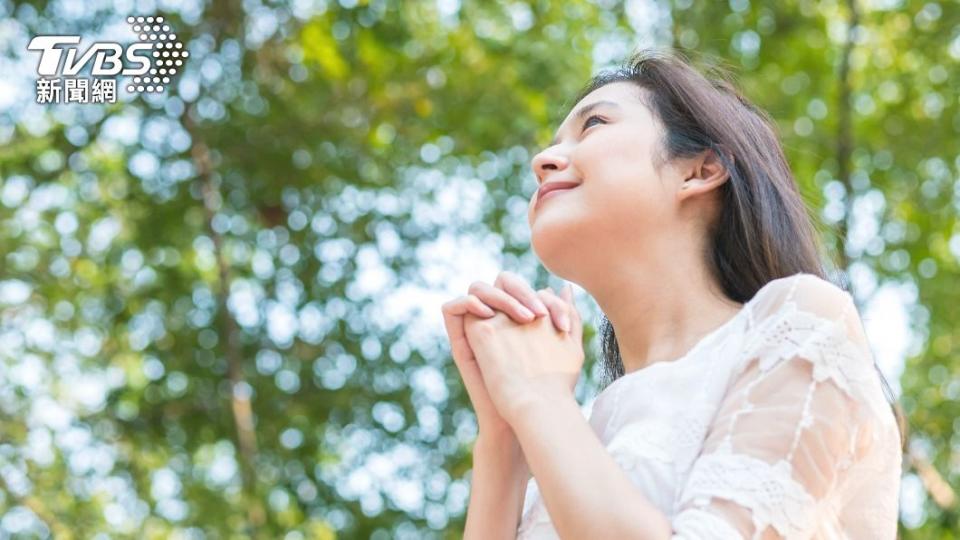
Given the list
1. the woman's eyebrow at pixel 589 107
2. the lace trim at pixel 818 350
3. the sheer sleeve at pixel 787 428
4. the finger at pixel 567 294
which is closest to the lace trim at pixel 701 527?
the sheer sleeve at pixel 787 428

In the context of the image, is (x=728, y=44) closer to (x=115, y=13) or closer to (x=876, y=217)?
(x=876, y=217)

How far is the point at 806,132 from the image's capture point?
6.65 metres

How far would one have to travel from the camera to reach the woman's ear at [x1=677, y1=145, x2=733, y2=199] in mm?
1791

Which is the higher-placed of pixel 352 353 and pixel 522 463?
pixel 522 463

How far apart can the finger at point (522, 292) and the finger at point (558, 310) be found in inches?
0.5

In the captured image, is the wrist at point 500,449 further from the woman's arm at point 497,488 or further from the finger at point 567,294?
the finger at point 567,294

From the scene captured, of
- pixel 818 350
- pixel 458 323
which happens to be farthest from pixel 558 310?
pixel 818 350

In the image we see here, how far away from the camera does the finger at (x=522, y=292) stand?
1.68 metres

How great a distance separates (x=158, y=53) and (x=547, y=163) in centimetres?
431

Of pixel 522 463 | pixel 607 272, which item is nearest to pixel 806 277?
pixel 607 272

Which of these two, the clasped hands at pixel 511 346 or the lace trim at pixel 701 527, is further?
the clasped hands at pixel 511 346

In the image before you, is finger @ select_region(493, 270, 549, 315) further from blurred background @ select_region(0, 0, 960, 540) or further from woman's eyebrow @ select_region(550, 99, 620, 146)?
blurred background @ select_region(0, 0, 960, 540)

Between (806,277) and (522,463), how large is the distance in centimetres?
46

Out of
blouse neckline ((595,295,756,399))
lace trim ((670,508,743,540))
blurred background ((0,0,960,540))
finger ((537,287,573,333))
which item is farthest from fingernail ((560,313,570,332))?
blurred background ((0,0,960,540))
